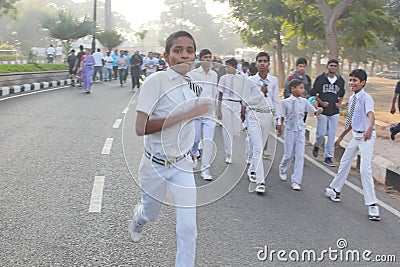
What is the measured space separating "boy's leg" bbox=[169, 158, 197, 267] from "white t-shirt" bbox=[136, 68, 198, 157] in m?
0.15

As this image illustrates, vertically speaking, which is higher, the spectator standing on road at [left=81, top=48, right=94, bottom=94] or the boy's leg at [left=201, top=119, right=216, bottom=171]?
the boy's leg at [left=201, top=119, right=216, bottom=171]

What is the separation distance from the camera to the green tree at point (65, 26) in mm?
30344

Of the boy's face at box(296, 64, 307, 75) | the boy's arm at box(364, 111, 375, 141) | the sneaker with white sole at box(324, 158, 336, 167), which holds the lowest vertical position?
the sneaker with white sole at box(324, 158, 336, 167)

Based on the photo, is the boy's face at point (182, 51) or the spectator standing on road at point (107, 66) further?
the spectator standing on road at point (107, 66)

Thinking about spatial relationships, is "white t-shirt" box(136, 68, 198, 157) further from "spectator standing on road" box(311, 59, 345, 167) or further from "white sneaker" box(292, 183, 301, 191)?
"spectator standing on road" box(311, 59, 345, 167)

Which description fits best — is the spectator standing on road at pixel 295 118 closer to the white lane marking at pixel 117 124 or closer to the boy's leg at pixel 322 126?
the boy's leg at pixel 322 126

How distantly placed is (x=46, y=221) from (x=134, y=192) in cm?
150

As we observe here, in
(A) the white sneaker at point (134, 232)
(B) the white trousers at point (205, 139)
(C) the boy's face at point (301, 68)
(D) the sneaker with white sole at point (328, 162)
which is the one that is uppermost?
(C) the boy's face at point (301, 68)

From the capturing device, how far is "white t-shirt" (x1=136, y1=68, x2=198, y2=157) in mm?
3695

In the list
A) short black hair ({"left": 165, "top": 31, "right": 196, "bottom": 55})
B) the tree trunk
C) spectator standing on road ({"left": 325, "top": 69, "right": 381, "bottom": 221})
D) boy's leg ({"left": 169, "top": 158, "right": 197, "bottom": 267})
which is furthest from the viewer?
the tree trunk

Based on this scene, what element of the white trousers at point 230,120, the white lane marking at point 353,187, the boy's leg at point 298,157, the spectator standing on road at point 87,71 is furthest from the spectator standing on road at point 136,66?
the white trousers at point 230,120

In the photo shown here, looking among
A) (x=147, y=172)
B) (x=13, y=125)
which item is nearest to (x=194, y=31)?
(x=13, y=125)

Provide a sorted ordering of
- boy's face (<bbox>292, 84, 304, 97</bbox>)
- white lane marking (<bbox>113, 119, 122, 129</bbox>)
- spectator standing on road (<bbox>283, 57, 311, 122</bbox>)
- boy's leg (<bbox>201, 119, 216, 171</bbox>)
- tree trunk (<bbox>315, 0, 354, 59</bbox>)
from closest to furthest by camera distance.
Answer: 1. boy's leg (<bbox>201, 119, 216, 171</bbox>)
2. boy's face (<bbox>292, 84, 304, 97</bbox>)
3. spectator standing on road (<bbox>283, 57, 311, 122</bbox>)
4. white lane marking (<bbox>113, 119, 122, 129</bbox>)
5. tree trunk (<bbox>315, 0, 354, 59</bbox>)
